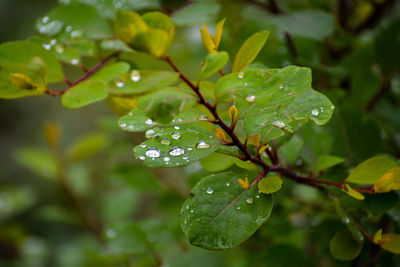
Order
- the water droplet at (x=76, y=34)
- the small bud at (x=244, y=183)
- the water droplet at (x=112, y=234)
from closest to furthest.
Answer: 1. the small bud at (x=244, y=183)
2. the water droplet at (x=76, y=34)
3. the water droplet at (x=112, y=234)

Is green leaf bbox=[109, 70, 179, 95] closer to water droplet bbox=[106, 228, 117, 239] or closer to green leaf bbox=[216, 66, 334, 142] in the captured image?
green leaf bbox=[216, 66, 334, 142]

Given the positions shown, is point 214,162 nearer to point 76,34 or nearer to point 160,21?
point 160,21

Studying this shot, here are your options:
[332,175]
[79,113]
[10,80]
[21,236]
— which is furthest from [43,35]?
[79,113]

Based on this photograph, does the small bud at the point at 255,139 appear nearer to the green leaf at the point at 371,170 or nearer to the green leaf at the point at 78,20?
the green leaf at the point at 371,170

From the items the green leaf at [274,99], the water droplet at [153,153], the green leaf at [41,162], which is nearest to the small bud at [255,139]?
the green leaf at [274,99]

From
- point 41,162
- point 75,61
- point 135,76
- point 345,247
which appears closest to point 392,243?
point 345,247

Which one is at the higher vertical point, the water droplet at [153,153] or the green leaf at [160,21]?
the green leaf at [160,21]

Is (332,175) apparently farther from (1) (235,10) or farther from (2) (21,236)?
→ (2) (21,236)
